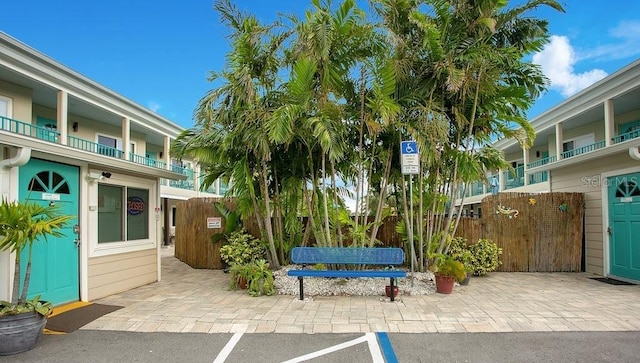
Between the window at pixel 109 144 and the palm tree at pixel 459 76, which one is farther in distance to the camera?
the window at pixel 109 144

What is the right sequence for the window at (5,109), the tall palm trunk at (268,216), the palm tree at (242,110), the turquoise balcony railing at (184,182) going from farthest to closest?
the turquoise balcony railing at (184,182), the window at (5,109), the tall palm trunk at (268,216), the palm tree at (242,110)

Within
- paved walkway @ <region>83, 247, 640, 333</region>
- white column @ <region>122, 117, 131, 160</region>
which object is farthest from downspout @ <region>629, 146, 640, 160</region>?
white column @ <region>122, 117, 131, 160</region>

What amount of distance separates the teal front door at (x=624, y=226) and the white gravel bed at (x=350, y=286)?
449 cm

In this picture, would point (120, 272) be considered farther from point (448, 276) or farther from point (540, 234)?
point (540, 234)

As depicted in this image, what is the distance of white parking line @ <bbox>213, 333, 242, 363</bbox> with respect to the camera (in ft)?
12.4

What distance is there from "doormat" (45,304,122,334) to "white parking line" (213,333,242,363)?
2.26 m

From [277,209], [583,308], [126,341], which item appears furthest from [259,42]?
[583,308]

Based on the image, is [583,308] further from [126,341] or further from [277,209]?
[126,341]

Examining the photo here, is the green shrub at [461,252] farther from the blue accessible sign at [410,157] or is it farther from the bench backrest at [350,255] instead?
the blue accessible sign at [410,157]

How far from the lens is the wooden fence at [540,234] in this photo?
353 inches

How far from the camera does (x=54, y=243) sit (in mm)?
5758

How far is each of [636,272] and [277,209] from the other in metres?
7.78

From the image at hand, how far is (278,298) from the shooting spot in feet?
20.6

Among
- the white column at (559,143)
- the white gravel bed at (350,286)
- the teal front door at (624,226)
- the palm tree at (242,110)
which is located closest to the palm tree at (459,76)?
the white gravel bed at (350,286)
